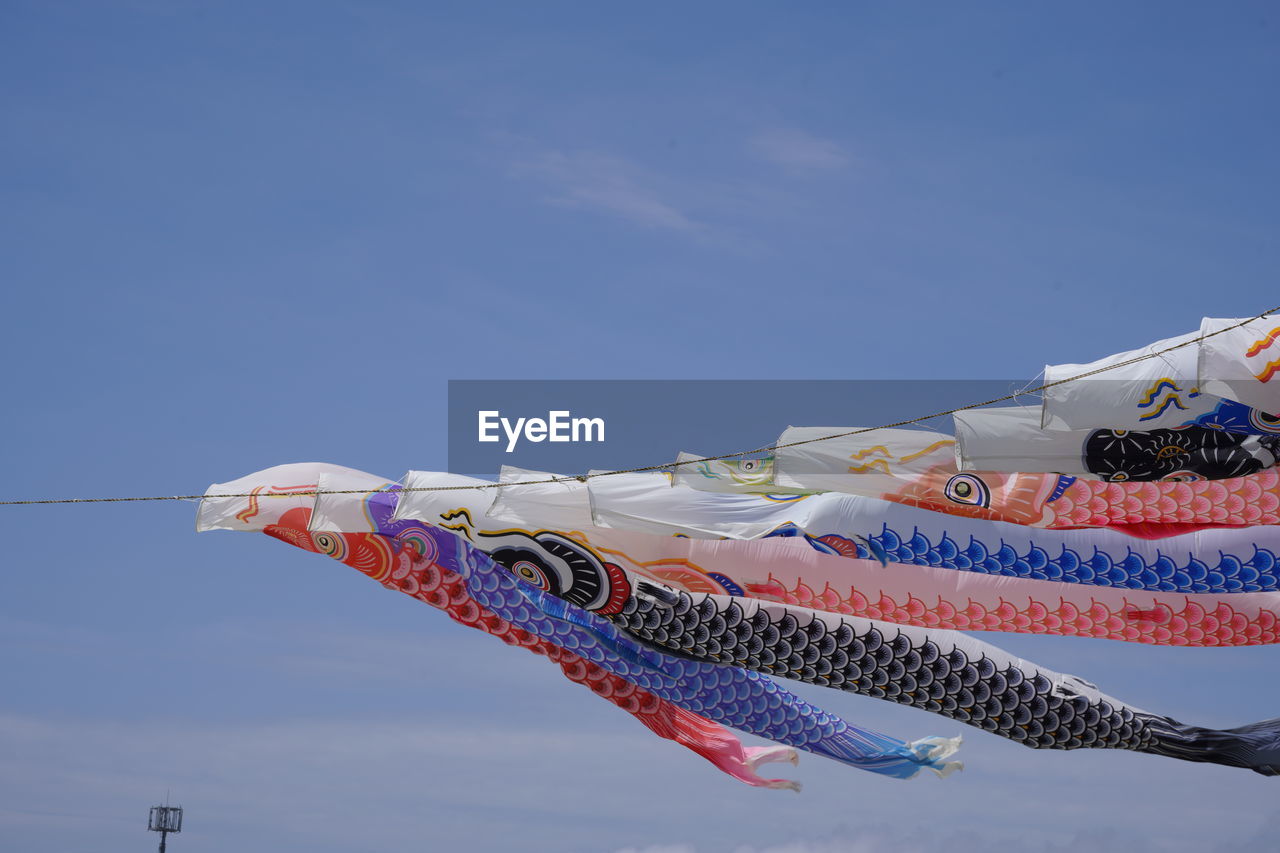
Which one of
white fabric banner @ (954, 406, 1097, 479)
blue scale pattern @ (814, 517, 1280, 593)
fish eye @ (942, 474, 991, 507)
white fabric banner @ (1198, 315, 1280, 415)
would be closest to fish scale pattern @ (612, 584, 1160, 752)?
blue scale pattern @ (814, 517, 1280, 593)

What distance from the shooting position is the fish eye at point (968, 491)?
34.6ft

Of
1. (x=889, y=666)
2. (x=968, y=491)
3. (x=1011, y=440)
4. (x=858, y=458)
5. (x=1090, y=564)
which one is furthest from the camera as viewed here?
(x=889, y=666)

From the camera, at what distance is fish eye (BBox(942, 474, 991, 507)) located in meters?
10.5

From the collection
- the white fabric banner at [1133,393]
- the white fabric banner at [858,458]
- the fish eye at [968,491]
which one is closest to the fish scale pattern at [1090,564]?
the fish eye at [968,491]

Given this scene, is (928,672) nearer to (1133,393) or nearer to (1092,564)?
(1092,564)

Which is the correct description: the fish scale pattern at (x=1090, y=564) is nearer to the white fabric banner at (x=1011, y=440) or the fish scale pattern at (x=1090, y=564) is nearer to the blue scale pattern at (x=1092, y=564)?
the blue scale pattern at (x=1092, y=564)

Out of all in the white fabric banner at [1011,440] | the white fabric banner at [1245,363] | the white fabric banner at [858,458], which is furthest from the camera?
the white fabric banner at [858,458]

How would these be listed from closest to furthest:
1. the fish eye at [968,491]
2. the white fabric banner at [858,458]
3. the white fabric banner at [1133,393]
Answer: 1. the white fabric banner at [1133,393]
2. the white fabric banner at [858,458]
3. the fish eye at [968,491]

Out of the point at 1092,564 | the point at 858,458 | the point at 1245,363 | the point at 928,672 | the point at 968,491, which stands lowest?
the point at 928,672

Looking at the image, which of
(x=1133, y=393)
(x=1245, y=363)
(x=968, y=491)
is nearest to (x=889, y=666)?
(x=968, y=491)

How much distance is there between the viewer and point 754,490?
10.5 metres

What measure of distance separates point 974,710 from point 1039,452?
261 centimetres

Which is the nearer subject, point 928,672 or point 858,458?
point 858,458

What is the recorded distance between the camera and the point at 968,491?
1059 centimetres
